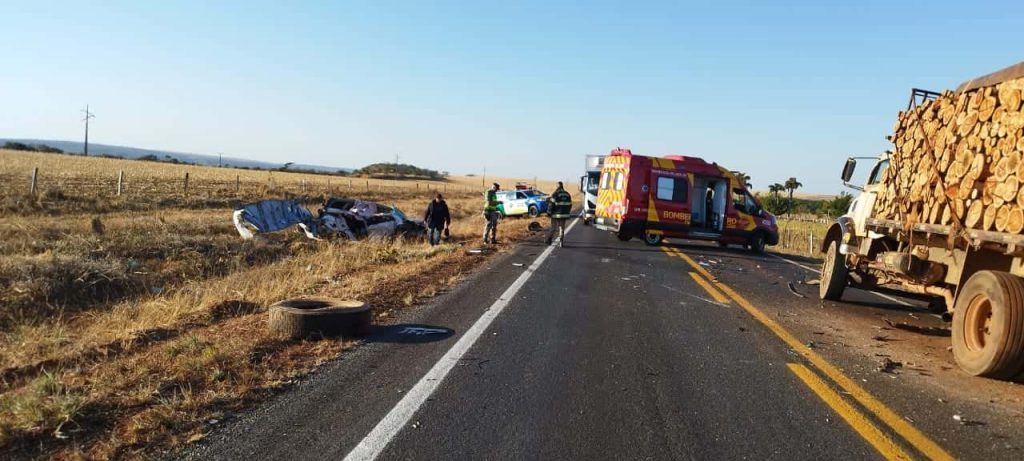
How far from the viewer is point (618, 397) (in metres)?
5.15

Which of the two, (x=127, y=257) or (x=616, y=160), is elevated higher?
(x=616, y=160)

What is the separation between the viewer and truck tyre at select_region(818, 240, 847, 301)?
33.4 feet

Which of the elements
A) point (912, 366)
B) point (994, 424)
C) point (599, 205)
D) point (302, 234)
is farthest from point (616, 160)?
point (994, 424)

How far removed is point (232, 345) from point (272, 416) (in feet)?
6.74

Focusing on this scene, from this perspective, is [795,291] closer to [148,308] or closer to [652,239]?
[652,239]

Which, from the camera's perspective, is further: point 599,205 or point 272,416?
point 599,205

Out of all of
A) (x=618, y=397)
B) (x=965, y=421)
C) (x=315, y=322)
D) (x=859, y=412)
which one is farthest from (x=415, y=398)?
(x=965, y=421)

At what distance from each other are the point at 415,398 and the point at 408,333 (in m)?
2.27

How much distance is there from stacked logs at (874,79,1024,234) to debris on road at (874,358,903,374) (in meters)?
1.48

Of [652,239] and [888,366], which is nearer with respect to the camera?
[888,366]

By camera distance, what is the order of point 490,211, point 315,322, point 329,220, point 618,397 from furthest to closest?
1. point 329,220
2. point 490,211
3. point 315,322
4. point 618,397

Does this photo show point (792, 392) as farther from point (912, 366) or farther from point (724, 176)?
point (724, 176)

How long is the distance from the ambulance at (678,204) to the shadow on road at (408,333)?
40.1 feet

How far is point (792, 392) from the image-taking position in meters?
5.40
